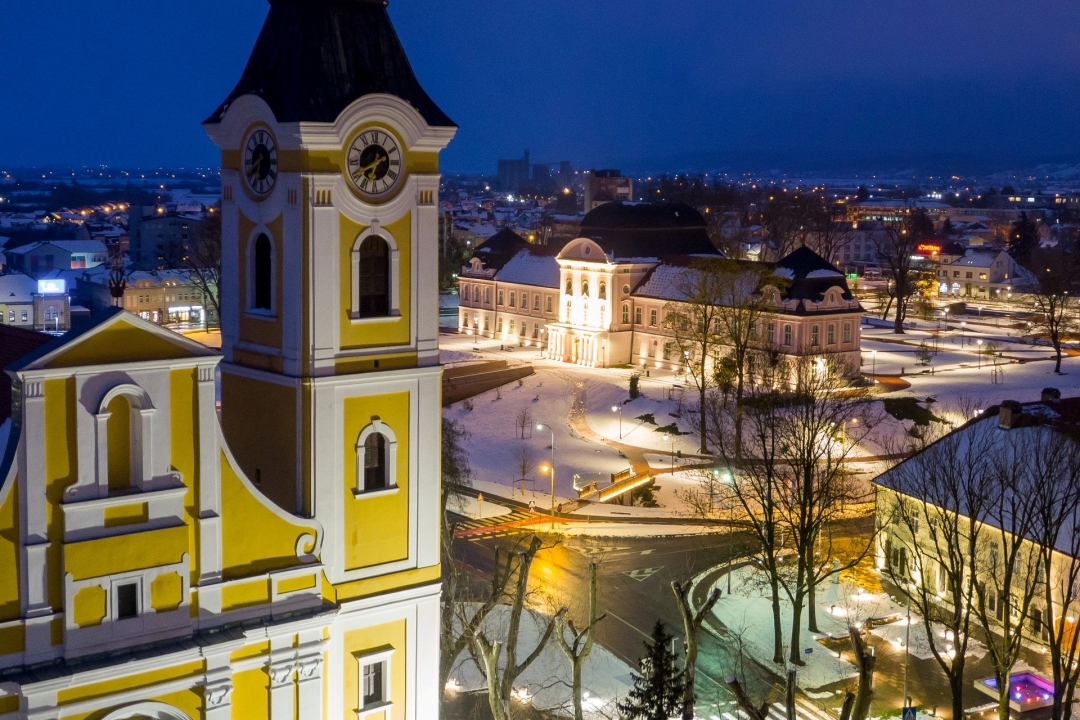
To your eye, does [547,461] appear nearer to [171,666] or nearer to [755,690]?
[755,690]

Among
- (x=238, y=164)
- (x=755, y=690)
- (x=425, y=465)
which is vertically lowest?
(x=755, y=690)

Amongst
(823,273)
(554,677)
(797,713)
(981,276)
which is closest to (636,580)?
(554,677)

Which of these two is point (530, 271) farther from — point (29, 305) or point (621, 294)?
point (29, 305)

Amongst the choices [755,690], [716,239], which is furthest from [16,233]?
[755,690]

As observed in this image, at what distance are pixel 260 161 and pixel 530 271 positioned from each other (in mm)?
67555

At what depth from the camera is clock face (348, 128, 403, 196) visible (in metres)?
21.8

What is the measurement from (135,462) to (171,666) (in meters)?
3.19

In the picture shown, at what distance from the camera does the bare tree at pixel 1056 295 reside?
7635 centimetres

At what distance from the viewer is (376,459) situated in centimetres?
2288

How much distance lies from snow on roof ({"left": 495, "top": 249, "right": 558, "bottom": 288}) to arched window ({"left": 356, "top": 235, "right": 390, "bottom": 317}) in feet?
210

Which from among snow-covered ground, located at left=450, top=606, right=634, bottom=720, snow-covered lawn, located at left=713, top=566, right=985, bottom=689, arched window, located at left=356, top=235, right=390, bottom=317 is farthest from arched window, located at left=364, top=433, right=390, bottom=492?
snow-covered lawn, located at left=713, top=566, right=985, bottom=689

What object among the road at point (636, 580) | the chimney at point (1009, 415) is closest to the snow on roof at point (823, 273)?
the road at point (636, 580)

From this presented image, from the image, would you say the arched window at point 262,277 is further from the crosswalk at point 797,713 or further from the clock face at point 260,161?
the crosswalk at point 797,713

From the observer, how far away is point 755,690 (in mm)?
32094
